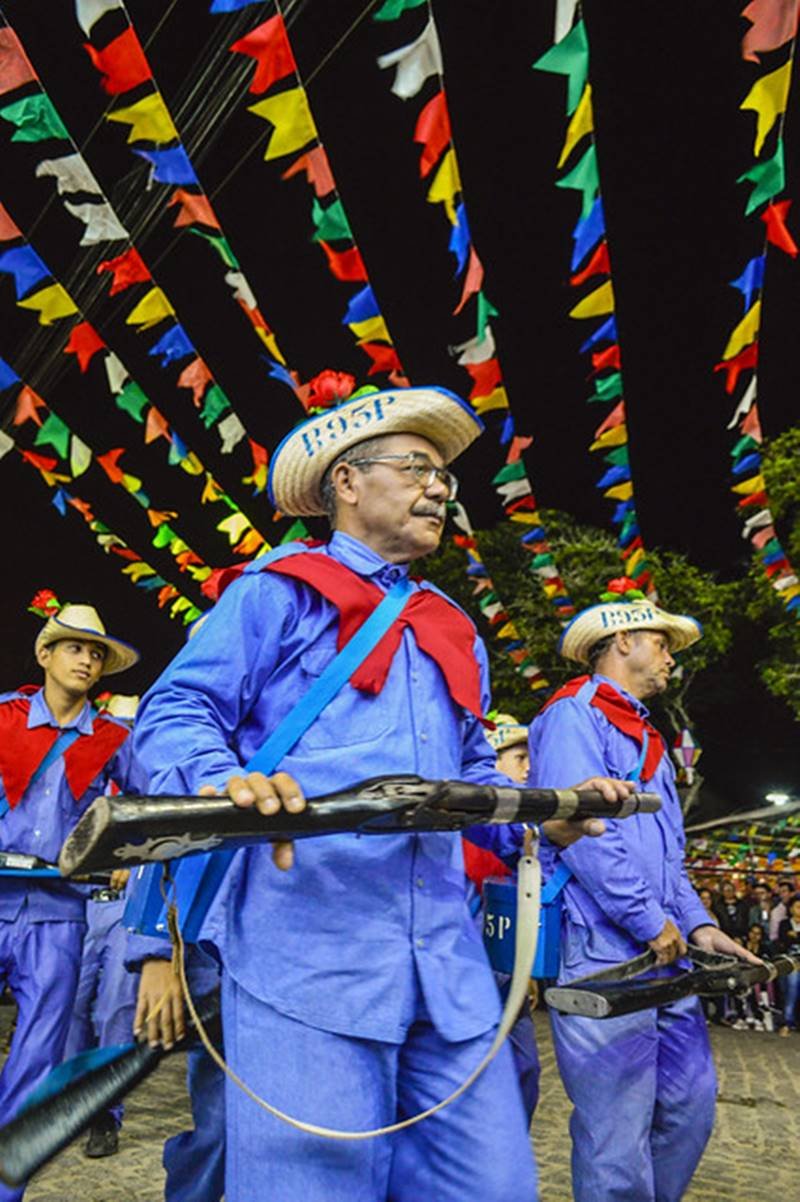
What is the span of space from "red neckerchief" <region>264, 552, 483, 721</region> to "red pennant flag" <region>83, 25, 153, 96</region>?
12.1 feet

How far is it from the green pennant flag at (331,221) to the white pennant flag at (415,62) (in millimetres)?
990

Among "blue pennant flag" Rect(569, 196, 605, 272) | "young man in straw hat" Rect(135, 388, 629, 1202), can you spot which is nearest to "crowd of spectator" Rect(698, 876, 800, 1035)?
"blue pennant flag" Rect(569, 196, 605, 272)

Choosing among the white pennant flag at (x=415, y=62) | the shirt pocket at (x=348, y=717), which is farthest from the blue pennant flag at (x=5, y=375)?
the shirt pocket at (x=348, y=717)

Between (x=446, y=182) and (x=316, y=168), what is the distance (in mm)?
783

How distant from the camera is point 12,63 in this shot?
4938 millimetres

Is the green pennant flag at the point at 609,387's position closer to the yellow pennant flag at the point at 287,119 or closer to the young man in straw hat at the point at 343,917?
the yellow pennant flag at the point at 287,119

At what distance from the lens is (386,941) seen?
203cm

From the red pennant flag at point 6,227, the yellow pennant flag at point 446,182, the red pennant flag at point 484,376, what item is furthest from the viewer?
the red pennant flag at point 484,376

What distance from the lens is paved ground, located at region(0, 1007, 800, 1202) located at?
4.73 m

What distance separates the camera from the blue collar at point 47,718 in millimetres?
4973

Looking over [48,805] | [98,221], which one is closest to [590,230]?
[98,221]

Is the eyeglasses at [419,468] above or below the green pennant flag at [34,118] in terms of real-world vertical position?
below

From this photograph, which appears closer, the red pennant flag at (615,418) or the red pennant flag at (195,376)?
the red pennant flag at (195,376)

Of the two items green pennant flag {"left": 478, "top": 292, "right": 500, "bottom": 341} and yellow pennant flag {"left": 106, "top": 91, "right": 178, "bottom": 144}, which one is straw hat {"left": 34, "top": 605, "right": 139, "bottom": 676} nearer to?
yellow pennant flag {"left": 106, "top": 91, "right": 178, "bottom": 144}
